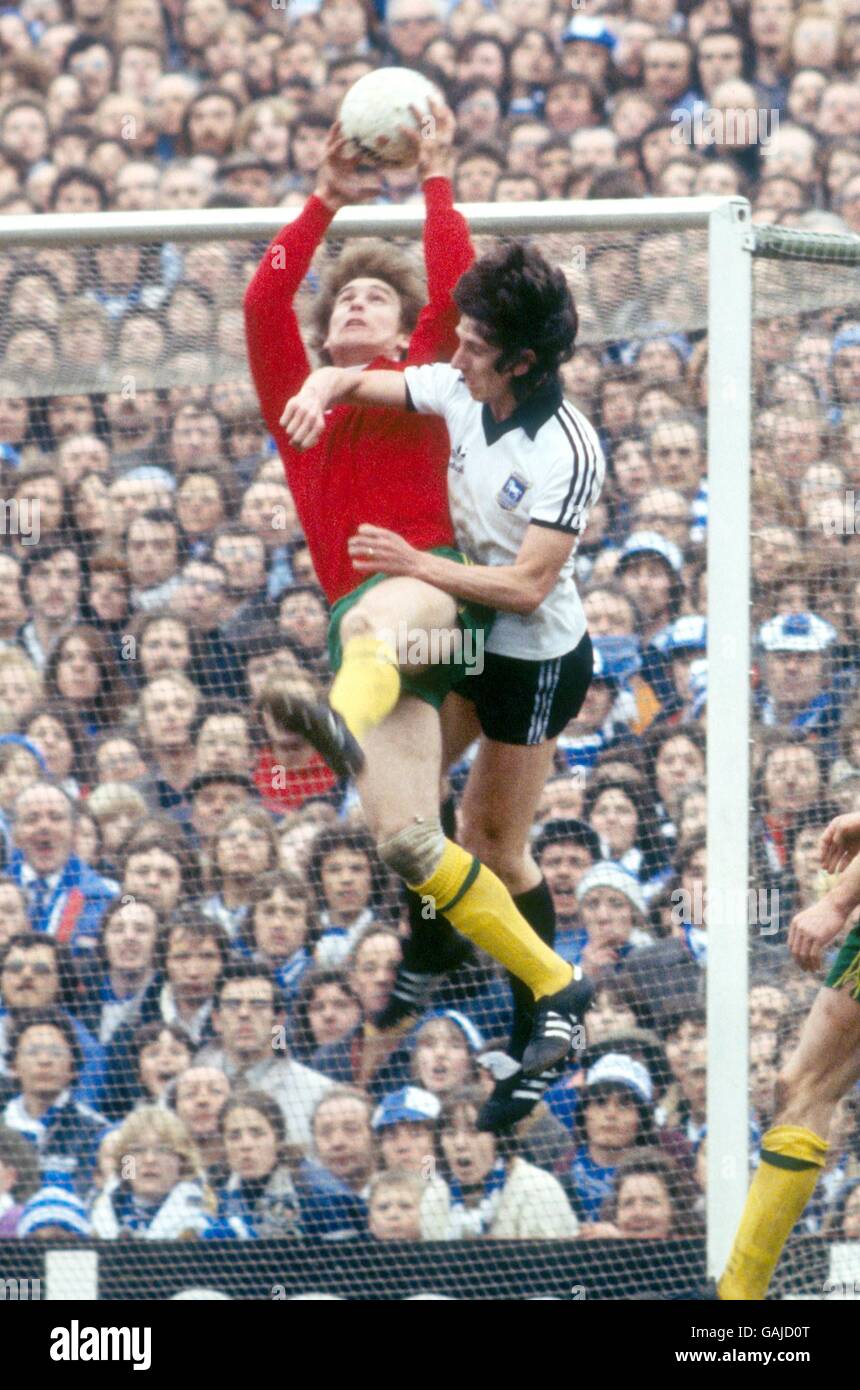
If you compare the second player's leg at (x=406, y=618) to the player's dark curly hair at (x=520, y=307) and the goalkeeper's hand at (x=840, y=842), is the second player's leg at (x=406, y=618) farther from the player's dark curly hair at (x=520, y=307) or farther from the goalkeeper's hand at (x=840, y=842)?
the goalkeeper's hand at (x=840, y=842)

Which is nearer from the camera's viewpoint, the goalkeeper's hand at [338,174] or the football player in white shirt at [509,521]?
the football player in white shirt at [509,521]

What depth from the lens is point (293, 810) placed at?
6.38 meters

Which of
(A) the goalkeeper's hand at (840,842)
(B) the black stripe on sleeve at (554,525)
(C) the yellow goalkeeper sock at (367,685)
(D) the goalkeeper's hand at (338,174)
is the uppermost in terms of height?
(D) the goalkeeper's hand at (338,174)

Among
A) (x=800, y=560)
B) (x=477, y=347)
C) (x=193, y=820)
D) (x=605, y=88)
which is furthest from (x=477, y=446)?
(x=605, y=88)

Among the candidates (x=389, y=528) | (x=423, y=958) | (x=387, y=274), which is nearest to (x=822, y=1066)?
(x=423, y=958)

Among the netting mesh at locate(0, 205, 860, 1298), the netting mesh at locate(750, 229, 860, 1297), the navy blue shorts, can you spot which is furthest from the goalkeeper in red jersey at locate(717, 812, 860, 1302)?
the navy blue shorts

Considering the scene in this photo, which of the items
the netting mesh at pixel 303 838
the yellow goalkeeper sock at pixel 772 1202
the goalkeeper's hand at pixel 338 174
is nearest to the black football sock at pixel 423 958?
the netting mesh at pixel 303 838

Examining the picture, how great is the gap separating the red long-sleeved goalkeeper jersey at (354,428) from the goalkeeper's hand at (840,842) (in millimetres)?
1110

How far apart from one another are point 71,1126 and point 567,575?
2.29 metres

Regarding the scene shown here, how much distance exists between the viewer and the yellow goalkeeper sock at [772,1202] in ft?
16.4

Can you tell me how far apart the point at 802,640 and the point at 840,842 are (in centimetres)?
96

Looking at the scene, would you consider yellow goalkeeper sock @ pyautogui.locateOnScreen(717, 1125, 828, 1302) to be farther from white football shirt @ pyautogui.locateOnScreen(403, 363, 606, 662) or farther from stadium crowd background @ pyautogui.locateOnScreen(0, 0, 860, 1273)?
white football shirt @ pyautogui.locateOnScreen(403, 363, 606, 662)

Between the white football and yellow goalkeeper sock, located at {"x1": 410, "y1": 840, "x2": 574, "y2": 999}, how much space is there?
159cm

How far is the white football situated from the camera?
4730mm
